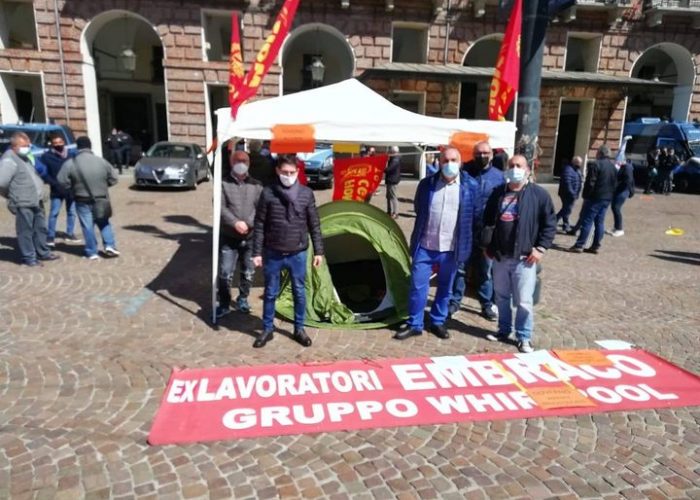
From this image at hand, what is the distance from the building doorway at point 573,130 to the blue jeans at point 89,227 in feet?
64.5

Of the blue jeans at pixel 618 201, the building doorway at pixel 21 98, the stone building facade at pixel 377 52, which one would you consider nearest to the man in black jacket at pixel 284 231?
the blue jeans at pixel 618 201

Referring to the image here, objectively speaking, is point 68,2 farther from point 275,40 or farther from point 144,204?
point 275,40

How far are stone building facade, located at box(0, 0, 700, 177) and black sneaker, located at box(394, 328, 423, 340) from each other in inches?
609

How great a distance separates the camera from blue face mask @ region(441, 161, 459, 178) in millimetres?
4973

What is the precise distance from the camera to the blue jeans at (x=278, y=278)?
496 centimetres

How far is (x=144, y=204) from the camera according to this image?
13539 mm

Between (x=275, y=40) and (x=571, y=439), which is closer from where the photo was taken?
(x=571, y=439)

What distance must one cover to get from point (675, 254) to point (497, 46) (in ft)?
56.5

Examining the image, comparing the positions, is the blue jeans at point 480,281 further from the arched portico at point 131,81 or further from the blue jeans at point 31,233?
the arched portico at point 131,81

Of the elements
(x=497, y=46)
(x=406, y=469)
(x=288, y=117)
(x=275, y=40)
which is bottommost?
(x=406, y=469)

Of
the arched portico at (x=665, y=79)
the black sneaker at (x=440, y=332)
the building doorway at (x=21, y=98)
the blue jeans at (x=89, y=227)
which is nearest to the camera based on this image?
the black sneaker at (x=440, y=332)

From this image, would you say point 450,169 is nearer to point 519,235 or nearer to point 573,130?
point 519,235

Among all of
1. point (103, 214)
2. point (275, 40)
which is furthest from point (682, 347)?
point (103, 214)

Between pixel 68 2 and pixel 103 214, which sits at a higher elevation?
pixel 68 2
